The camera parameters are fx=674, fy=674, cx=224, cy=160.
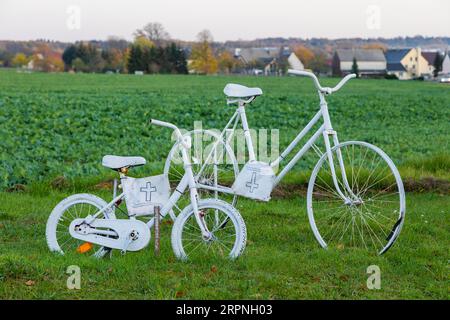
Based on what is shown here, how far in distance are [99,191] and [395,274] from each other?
5.24 metres

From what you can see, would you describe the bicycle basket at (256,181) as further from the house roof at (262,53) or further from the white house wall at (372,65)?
the white house wall at (372,65)

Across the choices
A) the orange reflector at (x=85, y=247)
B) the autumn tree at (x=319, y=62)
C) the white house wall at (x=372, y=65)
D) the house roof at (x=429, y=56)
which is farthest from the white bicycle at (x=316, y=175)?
the house roof at (x=429, y=56)

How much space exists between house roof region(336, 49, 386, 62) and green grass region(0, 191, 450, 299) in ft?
301

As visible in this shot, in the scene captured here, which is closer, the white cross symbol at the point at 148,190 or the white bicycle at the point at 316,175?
the white cross symbol at the point at 148,190

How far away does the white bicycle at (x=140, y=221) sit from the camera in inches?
235

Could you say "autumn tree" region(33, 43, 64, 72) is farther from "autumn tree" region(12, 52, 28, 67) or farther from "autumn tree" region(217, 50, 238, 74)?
"autumn tree" region(217, 50, 238, 74)

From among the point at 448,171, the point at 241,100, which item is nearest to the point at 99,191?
the point at 241,100

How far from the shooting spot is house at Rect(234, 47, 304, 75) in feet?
206

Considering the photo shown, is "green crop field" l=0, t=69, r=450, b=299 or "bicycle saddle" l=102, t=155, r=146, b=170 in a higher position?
"bicycle saddle" l=102, t=155, r=146, b=170

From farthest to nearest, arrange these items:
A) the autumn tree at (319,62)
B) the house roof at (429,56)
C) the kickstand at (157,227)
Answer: the house roof at (429,56)
the autumn tree at (319,62)
the kickstand at (157,227)

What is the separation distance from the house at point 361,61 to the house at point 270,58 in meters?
15.5

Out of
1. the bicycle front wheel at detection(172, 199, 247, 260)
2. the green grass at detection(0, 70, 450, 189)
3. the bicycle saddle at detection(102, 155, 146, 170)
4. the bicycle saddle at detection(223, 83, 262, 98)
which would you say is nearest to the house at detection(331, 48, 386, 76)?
the green grass at detection(0, 70, 450, 189)

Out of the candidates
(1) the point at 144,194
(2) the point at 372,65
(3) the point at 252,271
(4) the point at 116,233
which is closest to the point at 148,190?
(1) the point at 144,194

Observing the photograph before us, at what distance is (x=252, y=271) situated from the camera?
566 cm
